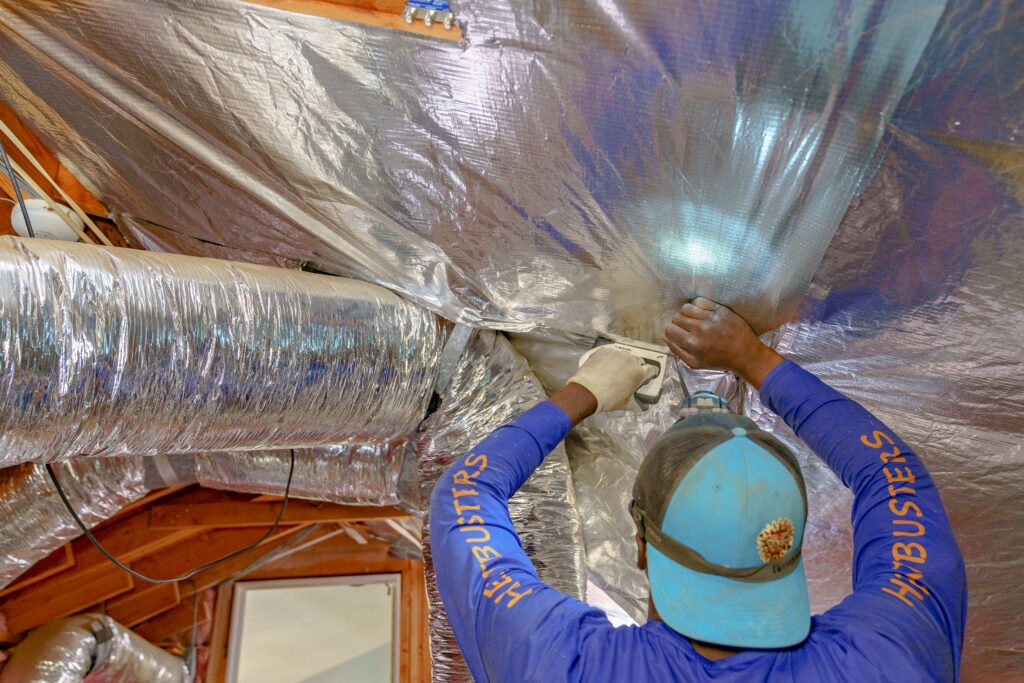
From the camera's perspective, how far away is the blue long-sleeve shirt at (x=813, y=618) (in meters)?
0.83

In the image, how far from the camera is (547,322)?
1.34 meters

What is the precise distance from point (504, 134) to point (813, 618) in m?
0.77

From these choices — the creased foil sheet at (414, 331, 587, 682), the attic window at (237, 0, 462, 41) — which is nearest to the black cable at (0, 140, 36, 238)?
the attic window at (237, 0, 462, 41)

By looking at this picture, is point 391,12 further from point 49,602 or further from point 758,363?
point 49,602

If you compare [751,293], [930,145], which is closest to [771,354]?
[751,293]

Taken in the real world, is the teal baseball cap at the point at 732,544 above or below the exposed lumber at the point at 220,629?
below

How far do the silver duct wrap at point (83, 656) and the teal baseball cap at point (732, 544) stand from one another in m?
2.38

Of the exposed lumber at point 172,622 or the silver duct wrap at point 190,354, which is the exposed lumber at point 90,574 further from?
the silver duct wrap at point 190,354

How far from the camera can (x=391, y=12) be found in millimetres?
996

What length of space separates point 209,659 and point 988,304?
3907mm

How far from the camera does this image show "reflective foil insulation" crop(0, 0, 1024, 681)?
82 cm

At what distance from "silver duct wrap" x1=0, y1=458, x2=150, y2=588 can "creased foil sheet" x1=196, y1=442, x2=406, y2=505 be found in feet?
0.55

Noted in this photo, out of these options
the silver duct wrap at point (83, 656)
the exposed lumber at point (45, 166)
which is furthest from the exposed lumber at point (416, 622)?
the exposed lumber at point (45, 166)

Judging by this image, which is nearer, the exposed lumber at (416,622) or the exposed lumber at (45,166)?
the exposed lumber at (45,166)
